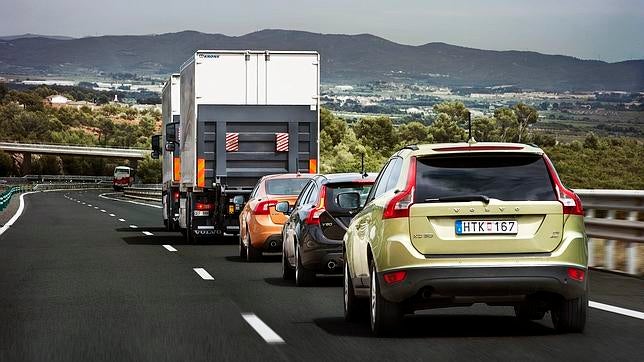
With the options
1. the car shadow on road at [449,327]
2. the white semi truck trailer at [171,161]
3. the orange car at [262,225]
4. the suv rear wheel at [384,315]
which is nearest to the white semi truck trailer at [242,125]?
the white semi truck trailer at [171,161]

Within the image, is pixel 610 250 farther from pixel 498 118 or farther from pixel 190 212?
pixel 498 118

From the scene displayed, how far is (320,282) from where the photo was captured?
52.2 feet

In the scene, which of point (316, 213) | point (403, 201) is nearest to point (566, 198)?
point (403, 201)

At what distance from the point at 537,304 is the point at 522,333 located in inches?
11.0

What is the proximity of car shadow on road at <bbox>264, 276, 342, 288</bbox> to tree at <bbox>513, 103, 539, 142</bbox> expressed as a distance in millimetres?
130324

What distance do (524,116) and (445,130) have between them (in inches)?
388

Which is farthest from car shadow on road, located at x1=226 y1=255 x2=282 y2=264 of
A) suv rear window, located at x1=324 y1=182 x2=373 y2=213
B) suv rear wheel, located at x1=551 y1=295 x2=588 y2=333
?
suv rear wheel, located at x1=551 y1=295 x2=588 y2=333

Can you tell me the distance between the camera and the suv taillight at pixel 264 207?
65.2 feet

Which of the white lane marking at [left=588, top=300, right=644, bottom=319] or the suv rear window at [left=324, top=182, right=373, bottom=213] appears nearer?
the white lane marking at [left=588, top=300, right=644, bottom=319]

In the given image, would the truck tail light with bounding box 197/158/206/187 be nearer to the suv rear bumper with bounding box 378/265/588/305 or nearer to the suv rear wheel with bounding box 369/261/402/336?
the suv rear wheel with bounding box 369/261/402/336

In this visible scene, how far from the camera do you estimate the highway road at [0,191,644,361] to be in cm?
934

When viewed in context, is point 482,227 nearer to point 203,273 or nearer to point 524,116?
point 203,273

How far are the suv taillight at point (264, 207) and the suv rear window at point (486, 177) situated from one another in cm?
989

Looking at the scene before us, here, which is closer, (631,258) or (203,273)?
(631,258)
